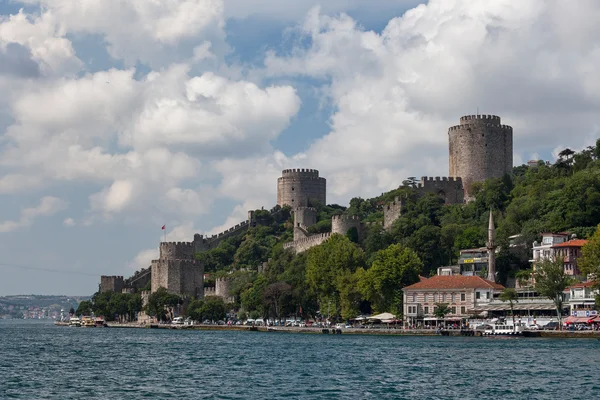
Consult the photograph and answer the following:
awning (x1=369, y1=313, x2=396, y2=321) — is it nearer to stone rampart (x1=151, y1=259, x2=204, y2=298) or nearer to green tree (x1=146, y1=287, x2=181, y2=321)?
green tree (x1=146, y1=287, x2=181, y2=321)

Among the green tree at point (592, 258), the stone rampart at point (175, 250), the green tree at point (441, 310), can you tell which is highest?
the stone rampart at point (175, 250)

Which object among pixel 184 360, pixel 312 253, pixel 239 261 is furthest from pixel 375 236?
pixel 184 360

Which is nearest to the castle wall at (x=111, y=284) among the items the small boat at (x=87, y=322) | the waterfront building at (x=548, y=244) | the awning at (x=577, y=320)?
the small boat at (x=87, y=322)

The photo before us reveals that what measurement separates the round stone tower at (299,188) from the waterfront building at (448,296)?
49.1 m

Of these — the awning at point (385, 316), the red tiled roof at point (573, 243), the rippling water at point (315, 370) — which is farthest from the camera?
the awning at point (385, 316)

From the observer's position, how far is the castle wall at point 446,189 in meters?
91.4

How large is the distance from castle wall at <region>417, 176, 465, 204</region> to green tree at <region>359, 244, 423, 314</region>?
19441 mm

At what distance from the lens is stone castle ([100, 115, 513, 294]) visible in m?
90.9

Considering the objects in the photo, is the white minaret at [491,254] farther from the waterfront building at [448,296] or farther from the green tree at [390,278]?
the green tree at [390,278]

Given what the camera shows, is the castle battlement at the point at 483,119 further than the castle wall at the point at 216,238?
No

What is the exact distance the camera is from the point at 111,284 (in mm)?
112312

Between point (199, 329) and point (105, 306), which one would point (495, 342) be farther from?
point (105, 306)

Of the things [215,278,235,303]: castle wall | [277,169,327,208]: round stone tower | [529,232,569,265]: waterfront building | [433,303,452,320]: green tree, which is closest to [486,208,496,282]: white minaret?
[529,232,569,265]: waterfront building

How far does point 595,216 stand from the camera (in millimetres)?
72250
